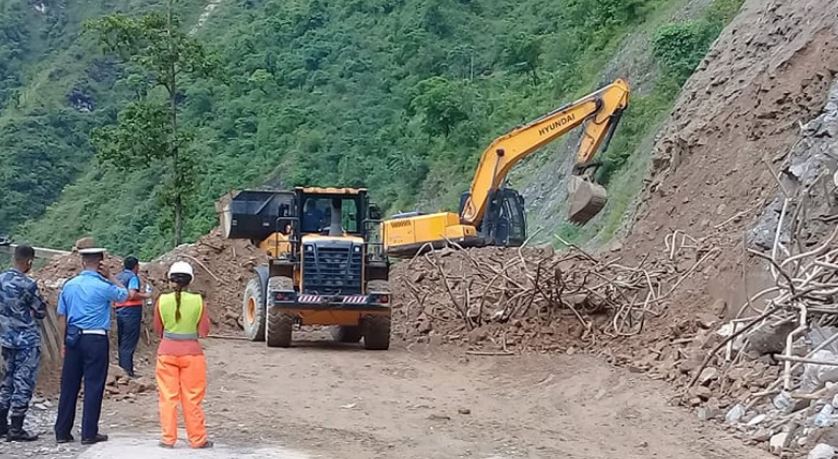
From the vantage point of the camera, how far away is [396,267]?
24.3 m

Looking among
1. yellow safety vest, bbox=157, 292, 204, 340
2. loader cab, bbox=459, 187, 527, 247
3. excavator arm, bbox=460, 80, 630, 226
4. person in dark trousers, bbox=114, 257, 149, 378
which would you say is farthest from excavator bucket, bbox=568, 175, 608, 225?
yellow safety vest, bbox=157, 292, 204, 340

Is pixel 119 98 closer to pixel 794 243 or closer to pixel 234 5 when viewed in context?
pixel 234 5

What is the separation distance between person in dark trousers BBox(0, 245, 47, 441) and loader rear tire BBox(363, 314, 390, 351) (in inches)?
294

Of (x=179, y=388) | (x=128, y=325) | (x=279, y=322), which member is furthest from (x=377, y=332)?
(x=179, y=388)

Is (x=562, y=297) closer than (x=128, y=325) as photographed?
No

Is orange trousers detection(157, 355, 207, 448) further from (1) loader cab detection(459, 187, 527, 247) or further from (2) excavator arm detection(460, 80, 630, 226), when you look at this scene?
(1) loader cab detection(459, 187, 527, 247)

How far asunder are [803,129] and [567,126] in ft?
30.3

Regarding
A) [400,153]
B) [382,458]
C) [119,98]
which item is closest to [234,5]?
[119,98]

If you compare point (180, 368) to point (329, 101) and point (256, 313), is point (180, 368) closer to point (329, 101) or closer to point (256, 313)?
point (256, 313)

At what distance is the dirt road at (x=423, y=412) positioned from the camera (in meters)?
A: 10.3

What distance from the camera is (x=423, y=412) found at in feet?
40.7

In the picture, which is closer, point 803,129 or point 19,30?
point 803,129

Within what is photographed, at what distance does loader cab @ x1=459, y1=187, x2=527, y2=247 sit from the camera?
962 inches

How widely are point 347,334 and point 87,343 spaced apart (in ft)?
29.4
